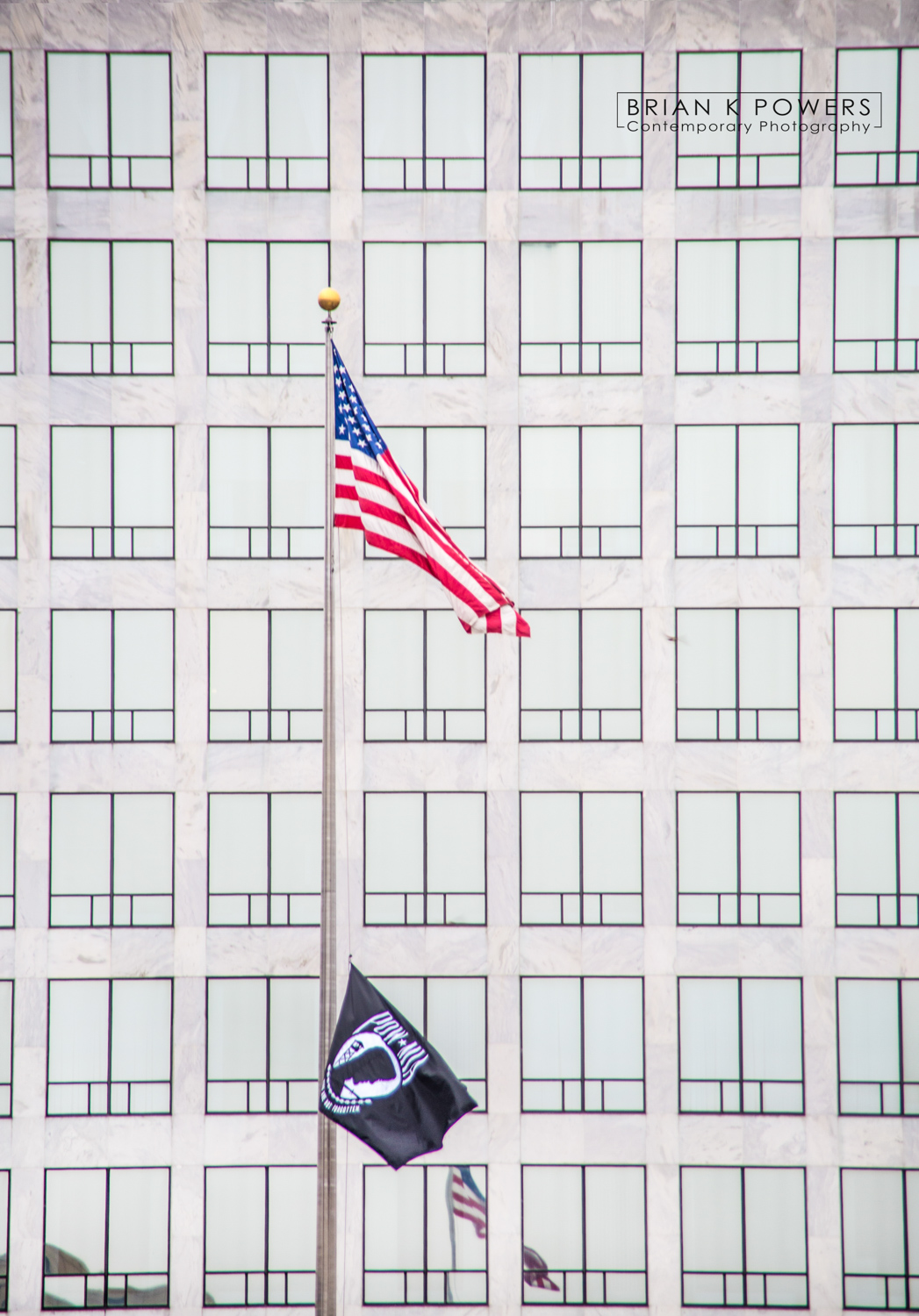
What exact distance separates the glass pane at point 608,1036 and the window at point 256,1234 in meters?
5.51

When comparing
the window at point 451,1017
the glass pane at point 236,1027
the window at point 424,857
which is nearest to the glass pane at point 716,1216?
the window at point 451,1017

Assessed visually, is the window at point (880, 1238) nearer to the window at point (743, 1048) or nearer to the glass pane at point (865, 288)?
the window at point (743, 1048)

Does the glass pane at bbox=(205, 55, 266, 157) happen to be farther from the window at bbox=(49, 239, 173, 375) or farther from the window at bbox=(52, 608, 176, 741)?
the window at bbox=(52, 608, 176, 741)

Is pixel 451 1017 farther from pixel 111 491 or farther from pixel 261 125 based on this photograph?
pixel 261 125

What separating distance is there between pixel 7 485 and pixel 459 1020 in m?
13.0

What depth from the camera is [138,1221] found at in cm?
1881

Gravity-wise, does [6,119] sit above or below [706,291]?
above

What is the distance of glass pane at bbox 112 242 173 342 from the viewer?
19.4 m

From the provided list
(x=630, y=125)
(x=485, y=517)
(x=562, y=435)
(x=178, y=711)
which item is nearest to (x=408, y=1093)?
(x=178, y=711)

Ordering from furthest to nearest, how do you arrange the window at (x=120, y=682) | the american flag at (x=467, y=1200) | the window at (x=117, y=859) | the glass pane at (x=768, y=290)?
the glass pane at (x=768, y=290)
the window at (x=120, y=682)
the window at (x=117, y=859)
the american flag at (x=467, y=1200)

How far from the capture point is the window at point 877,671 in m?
19.3

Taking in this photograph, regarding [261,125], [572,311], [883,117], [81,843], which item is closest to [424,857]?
[81,843]

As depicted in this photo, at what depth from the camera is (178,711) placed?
19.1 meters

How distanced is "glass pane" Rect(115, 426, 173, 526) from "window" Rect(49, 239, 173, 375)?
1.18 m
